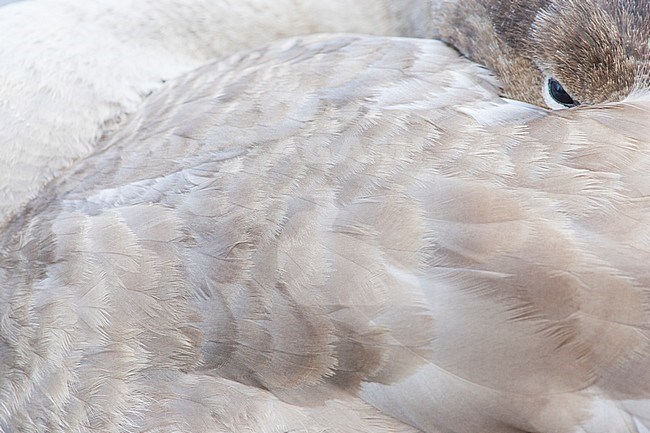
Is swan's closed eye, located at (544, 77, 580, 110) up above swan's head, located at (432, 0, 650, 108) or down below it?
below

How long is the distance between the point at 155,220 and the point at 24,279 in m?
0.19

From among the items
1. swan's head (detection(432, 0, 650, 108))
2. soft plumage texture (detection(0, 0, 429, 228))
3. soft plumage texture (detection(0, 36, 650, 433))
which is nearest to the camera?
soft plumage texture (detection(0, 36, 650, 433))

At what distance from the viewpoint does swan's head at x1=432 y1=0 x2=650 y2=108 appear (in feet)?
3.17

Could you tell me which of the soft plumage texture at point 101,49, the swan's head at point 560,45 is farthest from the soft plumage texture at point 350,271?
the soft plumage texture at point 101,49

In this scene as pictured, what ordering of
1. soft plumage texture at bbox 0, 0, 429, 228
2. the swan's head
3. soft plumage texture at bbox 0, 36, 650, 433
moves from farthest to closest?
soft plumage texture at bbox 0, 0, 429, 228 → the swan's head → soft plumage texture at bbox 0, 36, 650, 433

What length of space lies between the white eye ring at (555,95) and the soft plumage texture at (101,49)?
280 mm

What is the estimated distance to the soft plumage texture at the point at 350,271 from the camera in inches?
26.9

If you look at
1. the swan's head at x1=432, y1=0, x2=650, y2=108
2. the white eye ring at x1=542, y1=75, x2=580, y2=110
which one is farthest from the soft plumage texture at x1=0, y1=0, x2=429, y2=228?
the white eye ring at x1=542, y1=75, x2=580, y2=110

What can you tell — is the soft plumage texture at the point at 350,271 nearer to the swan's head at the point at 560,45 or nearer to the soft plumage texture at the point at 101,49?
the swan's head at the point at 560,45

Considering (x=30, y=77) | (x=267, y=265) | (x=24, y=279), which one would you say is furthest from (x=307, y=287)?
(x=30, y=77)

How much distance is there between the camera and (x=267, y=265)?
31.8 inches

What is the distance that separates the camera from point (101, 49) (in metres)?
1.35

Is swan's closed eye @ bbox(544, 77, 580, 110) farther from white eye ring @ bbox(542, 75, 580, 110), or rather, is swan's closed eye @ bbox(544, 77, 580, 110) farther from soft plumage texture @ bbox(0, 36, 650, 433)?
soft plumage texture @ bbox(0, 36, 650, 433)

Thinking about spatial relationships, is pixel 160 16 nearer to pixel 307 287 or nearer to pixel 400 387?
pixel 307 287
